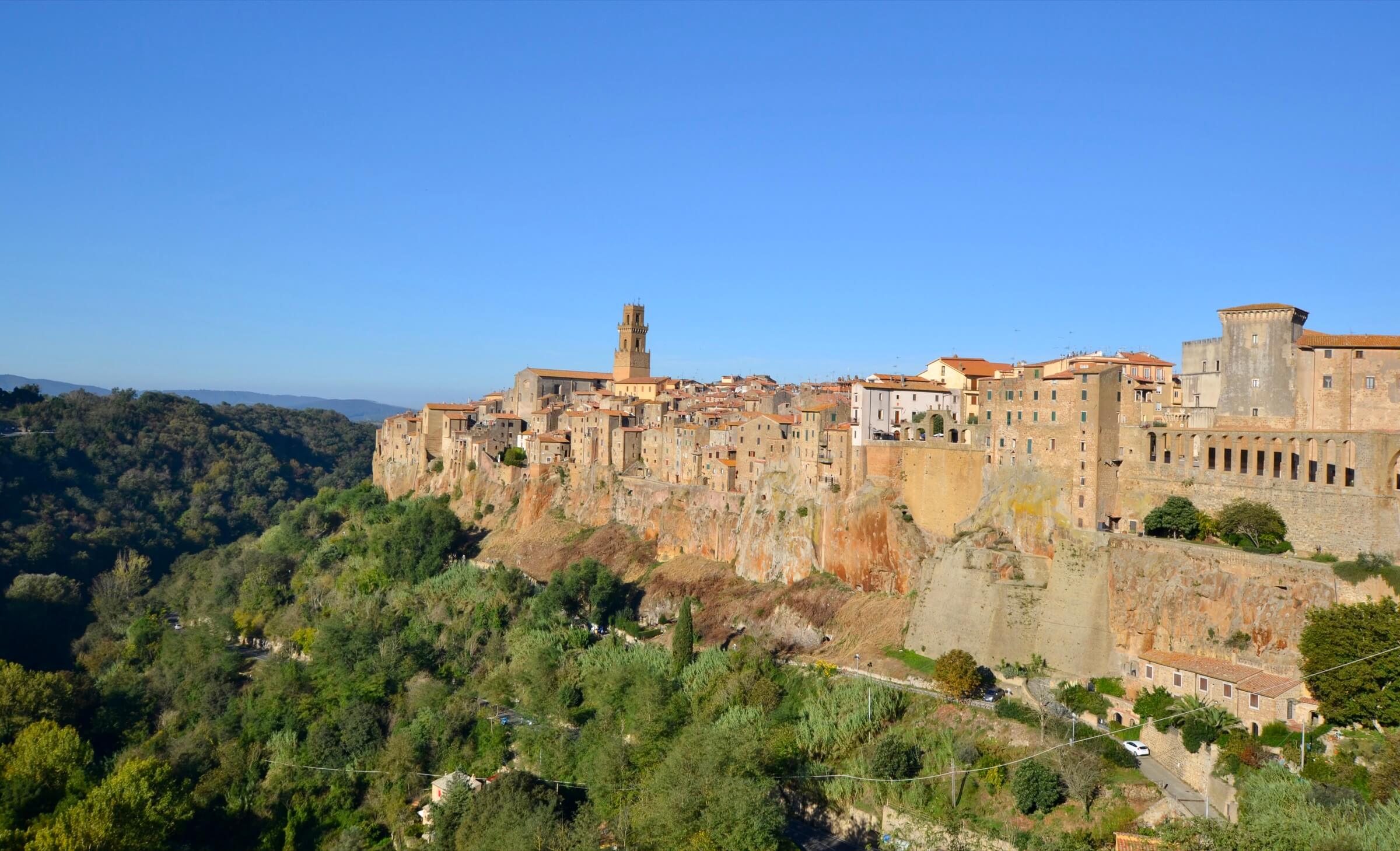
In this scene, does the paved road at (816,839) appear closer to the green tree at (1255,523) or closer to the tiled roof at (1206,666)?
the tiled roof at (1206,666)

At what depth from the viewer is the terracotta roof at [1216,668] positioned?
32281mm

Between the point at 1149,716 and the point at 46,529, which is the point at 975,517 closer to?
the point at 1149,716

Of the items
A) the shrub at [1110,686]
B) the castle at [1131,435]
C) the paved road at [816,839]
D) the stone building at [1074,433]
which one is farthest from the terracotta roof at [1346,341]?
the paved road at [816,839]

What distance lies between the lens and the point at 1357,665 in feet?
99.0

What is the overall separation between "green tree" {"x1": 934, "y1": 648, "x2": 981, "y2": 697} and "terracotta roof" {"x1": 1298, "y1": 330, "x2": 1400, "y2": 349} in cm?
1622

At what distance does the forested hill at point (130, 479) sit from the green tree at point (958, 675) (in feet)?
183

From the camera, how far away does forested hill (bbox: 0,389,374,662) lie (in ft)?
261

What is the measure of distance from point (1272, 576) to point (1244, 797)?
848 cm

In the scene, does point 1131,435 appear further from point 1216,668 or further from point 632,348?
point 632,348

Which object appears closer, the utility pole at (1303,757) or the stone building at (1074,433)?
the utility pole at (1303,757)

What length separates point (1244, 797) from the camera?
27891 mm

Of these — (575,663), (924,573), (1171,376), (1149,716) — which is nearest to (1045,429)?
(924,573)

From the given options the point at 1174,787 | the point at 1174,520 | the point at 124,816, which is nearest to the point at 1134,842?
the point at 1174,787

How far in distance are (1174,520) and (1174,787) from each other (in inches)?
372
